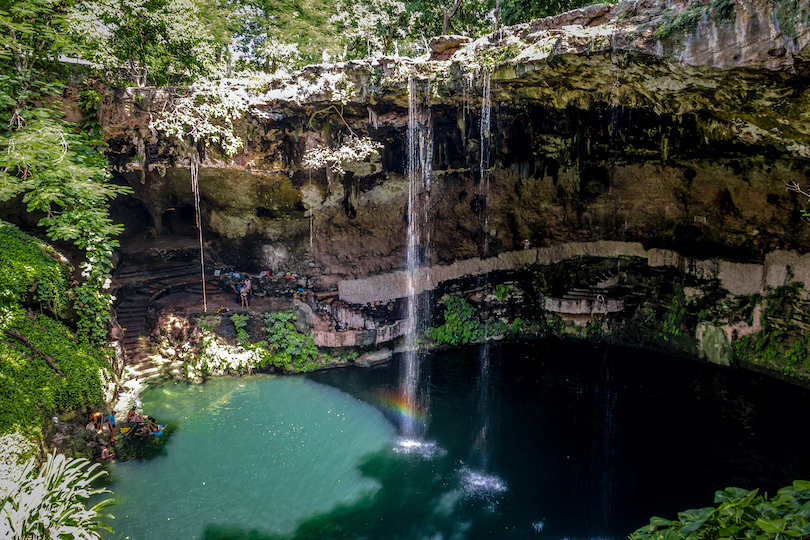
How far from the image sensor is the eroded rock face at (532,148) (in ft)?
23.1

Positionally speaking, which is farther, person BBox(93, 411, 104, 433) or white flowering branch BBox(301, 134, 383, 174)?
white flowering branch BBox(301, 134, 383, 174)

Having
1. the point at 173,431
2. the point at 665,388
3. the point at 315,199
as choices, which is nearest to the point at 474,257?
the point at 315,199

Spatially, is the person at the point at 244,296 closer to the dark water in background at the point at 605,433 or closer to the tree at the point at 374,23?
the dark water in background at the point at 605,433

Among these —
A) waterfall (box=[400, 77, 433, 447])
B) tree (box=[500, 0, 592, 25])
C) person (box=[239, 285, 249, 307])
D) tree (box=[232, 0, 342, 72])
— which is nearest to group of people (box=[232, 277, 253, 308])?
person (box=[239, 285, 249, 307])

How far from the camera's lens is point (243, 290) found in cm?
1428

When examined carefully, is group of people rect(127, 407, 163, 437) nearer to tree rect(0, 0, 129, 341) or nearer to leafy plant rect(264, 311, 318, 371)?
tree rect(0, 0, 129, 341)

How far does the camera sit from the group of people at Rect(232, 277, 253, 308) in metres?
14.3

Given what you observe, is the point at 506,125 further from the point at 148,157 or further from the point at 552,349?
the point at 148,157

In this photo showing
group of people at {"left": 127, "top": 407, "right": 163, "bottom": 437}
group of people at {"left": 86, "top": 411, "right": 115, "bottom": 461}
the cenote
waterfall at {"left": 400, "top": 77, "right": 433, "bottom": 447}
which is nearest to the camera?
the cenote

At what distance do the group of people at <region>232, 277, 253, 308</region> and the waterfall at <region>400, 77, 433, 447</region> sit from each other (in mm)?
5118

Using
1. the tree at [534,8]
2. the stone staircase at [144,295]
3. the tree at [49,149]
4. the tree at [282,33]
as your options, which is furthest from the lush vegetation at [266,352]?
the tree at [534,8]

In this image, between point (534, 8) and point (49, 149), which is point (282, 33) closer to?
point (534, 8)

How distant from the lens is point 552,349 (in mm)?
14102

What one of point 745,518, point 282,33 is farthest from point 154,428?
point 282,33
